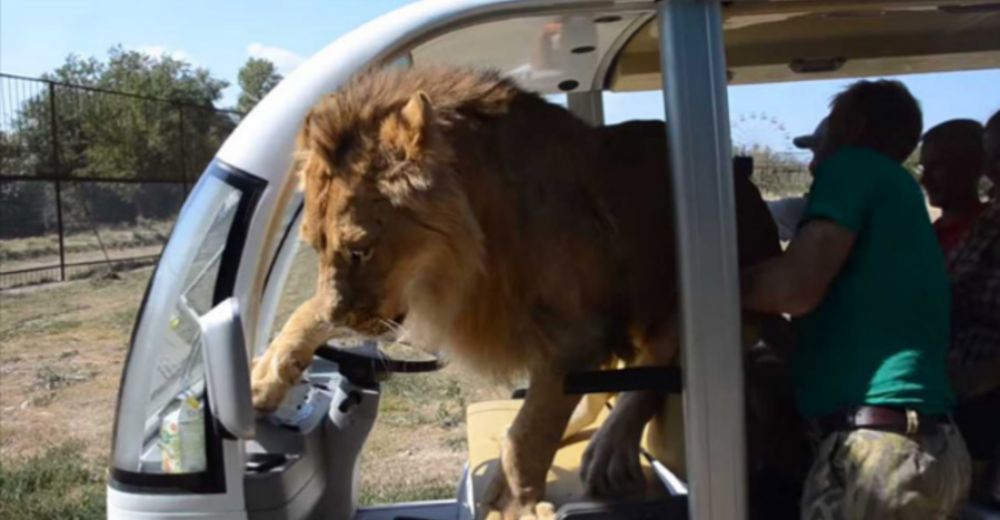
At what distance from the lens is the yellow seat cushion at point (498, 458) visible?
2.57 meters

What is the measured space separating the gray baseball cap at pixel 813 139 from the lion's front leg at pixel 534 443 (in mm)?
907

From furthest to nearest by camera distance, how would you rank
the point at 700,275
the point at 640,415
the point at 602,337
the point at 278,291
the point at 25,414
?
the point at 25,414, the point at 278,291, the point at 640,415, the point at 602,337, the point at 700,275

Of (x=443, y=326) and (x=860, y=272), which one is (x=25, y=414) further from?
(x=860, y=272)

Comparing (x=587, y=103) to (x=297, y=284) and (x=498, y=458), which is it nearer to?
(x=297, y=284)

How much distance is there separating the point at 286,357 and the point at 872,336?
4.63 ft

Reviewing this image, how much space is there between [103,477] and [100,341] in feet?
17.5

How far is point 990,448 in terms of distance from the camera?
2.64 meters

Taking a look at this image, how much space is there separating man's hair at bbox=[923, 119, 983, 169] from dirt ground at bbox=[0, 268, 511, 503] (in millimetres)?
1427

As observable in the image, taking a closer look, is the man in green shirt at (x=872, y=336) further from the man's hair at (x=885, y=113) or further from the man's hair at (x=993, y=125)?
the man's hair at (x=993, y=125)

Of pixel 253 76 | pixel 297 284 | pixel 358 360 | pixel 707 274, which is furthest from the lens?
pixel 253 76

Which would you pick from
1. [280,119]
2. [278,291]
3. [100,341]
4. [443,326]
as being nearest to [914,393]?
[443,326]

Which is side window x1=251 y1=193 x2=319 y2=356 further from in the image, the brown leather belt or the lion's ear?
the brown leather belt

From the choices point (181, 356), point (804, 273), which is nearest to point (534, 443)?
point (804, 273)

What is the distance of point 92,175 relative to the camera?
1827 cm
